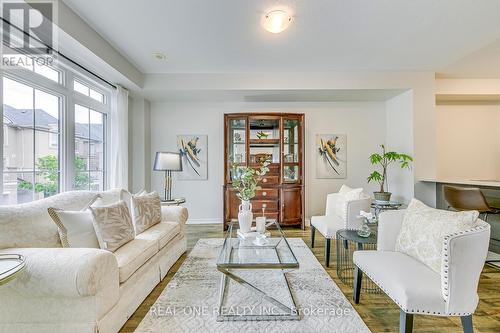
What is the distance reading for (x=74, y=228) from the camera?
1799mm

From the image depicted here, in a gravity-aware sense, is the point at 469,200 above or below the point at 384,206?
above

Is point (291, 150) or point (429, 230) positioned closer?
point (429, 230)

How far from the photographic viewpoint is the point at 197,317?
5.90 feet

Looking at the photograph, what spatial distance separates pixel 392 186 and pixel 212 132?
3.49 m

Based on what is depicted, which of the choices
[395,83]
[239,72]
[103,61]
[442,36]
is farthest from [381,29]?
[103,61]

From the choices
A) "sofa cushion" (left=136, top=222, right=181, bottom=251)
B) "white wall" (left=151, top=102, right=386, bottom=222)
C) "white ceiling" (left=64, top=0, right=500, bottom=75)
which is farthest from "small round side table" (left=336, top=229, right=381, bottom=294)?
"white ceiling" (left=64, top=0, right=500, bottom=75)

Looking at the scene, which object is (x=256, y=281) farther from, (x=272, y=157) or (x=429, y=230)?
(x=272, y=157)

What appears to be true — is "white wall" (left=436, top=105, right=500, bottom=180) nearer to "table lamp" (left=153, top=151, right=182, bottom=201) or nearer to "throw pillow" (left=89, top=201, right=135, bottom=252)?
"table lamp" (left=153, top=151, right=182, bottom=201)

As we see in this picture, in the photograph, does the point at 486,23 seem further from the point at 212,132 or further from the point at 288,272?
the point at 212,132

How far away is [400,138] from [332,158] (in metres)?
1.19

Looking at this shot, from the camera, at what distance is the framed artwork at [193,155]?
4660 millimetres

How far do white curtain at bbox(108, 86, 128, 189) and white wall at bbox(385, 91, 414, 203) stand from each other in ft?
15.0

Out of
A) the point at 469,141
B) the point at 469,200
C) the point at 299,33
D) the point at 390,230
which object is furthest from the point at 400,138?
the point at 390,230

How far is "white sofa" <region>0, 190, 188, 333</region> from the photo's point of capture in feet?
4.50
